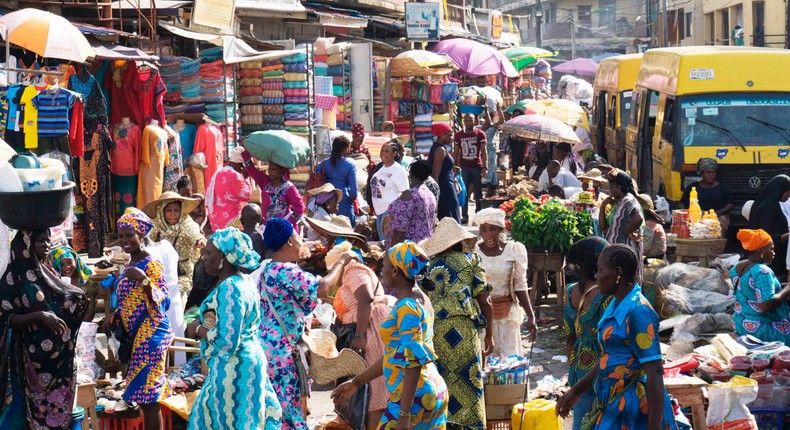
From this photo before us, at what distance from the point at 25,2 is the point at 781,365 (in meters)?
9.23

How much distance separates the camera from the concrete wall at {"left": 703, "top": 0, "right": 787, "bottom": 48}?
35969 mm

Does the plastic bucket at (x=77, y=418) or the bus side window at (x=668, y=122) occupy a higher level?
the bus side window at (x=668, y=122)

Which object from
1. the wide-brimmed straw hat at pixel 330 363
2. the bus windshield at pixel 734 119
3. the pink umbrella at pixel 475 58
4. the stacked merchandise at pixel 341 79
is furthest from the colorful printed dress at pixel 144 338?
the pink umbrella at pixel 475 58

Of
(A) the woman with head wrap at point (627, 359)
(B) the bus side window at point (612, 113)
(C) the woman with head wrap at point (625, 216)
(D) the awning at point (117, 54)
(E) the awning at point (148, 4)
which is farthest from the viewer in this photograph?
(B) the bus side window at point (612, 113)

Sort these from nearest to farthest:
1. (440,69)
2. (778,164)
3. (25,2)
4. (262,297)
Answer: (262,297) → (25,2) → (778,164) → (440,69)

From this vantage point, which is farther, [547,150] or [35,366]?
[547,150]

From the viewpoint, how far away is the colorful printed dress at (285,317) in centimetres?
614

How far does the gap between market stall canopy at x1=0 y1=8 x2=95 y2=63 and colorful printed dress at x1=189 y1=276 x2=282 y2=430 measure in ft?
19.2

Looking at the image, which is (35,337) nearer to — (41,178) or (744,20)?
(41,178)

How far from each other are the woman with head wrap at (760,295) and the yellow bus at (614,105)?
1236cm

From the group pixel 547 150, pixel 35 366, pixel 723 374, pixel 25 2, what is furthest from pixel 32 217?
pixel 547 150

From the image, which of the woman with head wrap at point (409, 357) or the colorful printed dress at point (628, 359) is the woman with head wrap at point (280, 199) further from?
the colorful printed dress at point (628, 359)

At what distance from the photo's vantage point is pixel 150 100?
1353 cm

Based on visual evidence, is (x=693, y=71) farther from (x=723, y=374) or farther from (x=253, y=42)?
(x=723, y=374)
